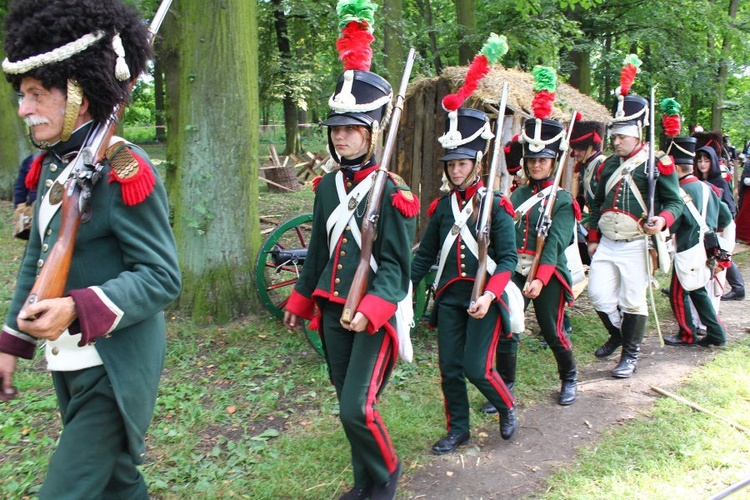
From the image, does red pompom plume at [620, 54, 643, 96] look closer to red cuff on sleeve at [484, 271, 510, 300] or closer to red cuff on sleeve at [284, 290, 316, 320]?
red cuff on sleeve at [484, 271, 510, 300]

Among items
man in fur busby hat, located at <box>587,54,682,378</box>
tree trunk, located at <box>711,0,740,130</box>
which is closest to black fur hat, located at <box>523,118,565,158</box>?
man in fur busby hat, located at <box>587,54,682,378</box>

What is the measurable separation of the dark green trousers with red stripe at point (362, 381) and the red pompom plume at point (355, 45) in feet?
4.47

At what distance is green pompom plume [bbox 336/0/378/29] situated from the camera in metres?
3.32

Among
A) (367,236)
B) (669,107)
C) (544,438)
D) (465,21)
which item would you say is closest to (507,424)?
(544,438)

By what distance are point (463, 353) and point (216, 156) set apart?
3.11 metres

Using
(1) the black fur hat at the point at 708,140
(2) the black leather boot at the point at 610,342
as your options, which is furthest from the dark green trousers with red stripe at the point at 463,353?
(1) the black fur hat at the point at 708,140

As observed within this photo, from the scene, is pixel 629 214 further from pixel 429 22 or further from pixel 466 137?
pixel 429 22

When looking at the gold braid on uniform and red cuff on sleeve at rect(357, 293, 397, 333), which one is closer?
the gold braid on uniform

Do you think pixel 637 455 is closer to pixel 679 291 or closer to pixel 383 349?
pixel 383 349

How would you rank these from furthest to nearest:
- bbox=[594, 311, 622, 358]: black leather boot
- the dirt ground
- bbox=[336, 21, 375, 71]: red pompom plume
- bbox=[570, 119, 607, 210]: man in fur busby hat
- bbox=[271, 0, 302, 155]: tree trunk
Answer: bbox=[271, 0, 302, 155]: tree trunk < bbox=[570, 119, 607, 210]: man in fur busby hat < bbox=[594, 311, 622, 358]: black leather boot < the dirt ground < bbox=[336, 21, 375, 71]: red pompom plume

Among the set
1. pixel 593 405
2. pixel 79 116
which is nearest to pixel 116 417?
pixel 79 116

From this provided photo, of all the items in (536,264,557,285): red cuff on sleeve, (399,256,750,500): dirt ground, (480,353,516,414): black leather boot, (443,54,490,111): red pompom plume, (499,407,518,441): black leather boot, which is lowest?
(399,256,750,500): dirt ground

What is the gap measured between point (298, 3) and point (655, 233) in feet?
28.1

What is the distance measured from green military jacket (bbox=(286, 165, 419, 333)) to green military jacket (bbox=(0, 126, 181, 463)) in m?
1.08
